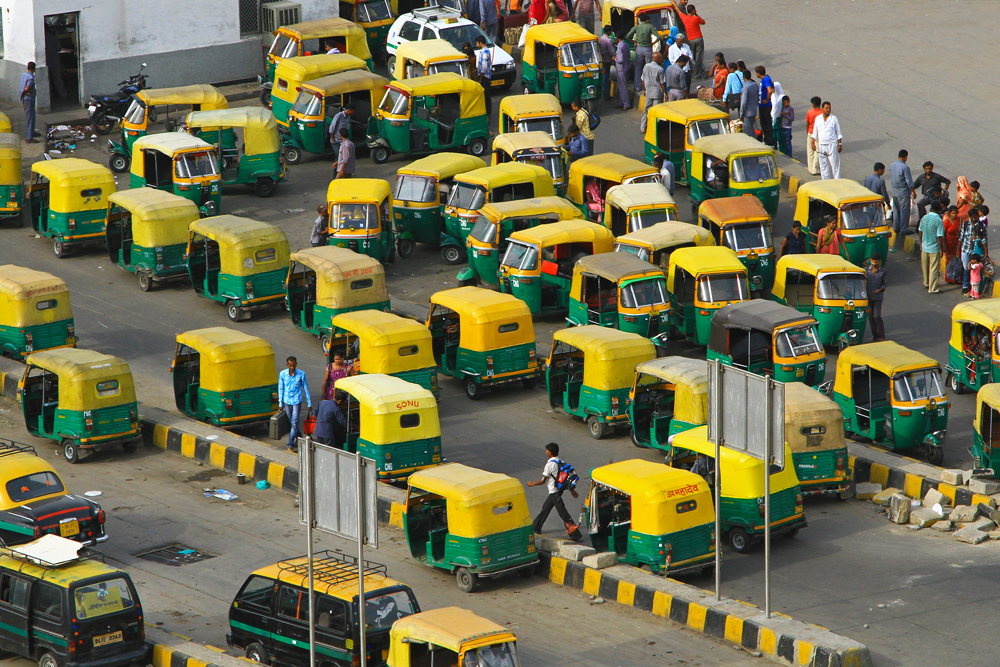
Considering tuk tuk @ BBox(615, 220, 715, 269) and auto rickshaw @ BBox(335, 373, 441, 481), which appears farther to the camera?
tuk tuk @ BBox(615, 220, 715, 269)

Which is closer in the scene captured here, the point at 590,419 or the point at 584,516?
the point at 584,516

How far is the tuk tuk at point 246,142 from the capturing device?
112 feet

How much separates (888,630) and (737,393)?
335cm

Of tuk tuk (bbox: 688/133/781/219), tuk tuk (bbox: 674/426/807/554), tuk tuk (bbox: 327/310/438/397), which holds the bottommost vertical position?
tuk tuk (bbox: 674/426/807/554)

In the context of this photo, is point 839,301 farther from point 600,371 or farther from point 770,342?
point 600,371

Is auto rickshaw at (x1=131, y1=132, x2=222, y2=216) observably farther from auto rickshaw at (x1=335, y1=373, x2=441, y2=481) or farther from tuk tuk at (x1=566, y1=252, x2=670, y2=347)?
auto rickshaw at (x1=335, y1=373, x2=441, y2=481)

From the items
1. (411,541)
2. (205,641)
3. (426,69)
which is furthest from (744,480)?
(426,69)

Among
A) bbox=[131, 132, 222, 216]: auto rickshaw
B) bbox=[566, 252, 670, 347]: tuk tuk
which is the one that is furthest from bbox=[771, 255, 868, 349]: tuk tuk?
bbox=[131, 132, 222, 216]: auto rickshaw

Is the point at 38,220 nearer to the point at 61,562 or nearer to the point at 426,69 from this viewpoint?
the point at 426,69

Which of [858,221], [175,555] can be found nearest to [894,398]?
[858,221]

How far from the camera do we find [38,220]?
108ft

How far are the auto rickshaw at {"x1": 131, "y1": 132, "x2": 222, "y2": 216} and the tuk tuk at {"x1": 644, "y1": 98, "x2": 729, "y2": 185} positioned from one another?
30.4 feet

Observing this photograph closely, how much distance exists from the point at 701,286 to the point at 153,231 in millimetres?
10222

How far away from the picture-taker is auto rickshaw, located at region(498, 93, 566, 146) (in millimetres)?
35250
